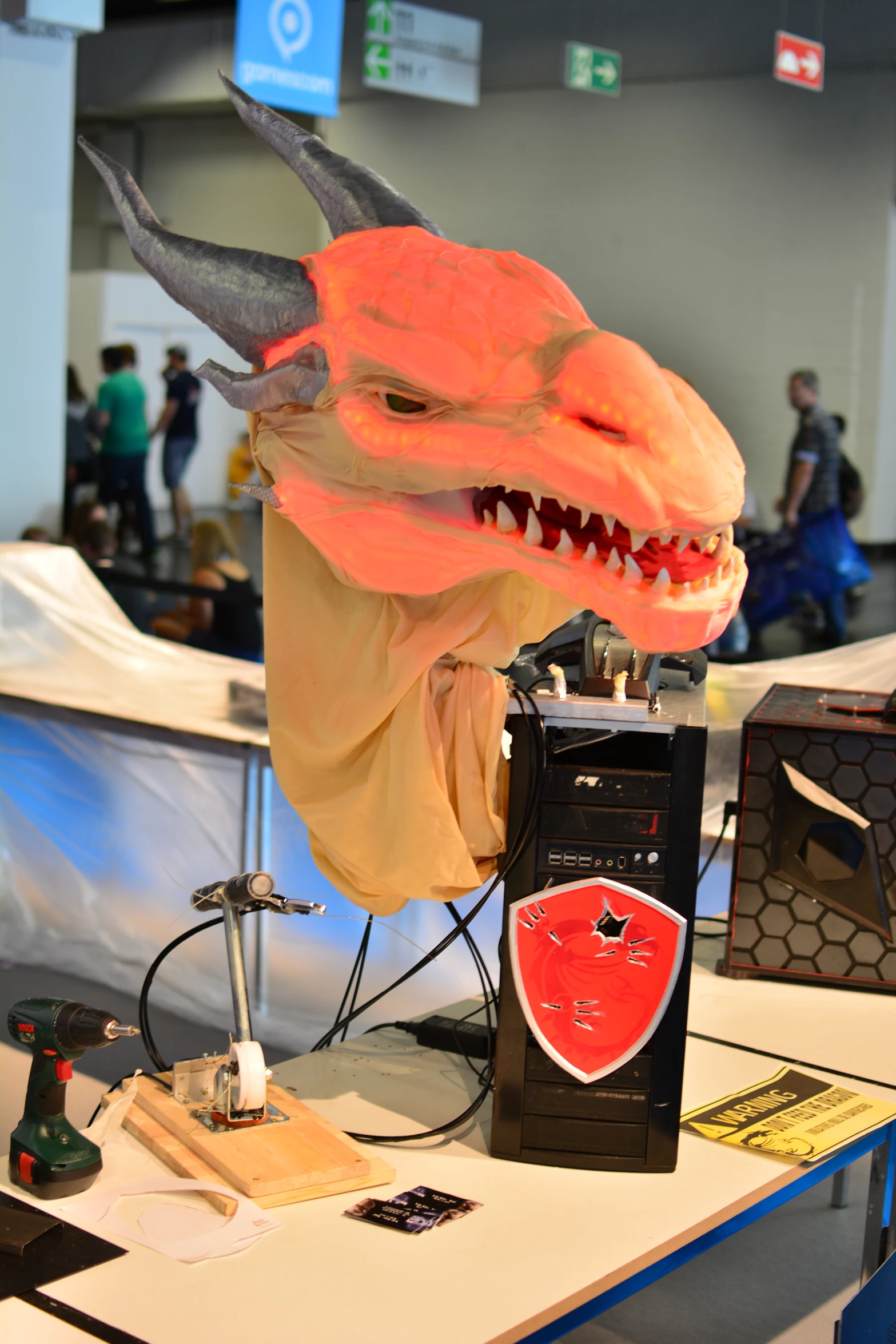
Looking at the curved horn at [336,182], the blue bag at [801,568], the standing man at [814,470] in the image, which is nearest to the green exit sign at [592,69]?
the standing man at [814,470]

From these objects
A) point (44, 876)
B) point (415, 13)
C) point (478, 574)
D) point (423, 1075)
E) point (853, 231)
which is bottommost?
point (44, 876)

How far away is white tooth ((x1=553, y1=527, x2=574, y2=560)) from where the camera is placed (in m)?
1.32

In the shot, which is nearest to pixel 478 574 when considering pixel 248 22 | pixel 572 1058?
pixel 572 1058

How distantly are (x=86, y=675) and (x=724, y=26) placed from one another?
19.7 feet

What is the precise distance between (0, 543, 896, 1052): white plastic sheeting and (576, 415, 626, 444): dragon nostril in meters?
1.64

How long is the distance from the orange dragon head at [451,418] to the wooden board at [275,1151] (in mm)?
592

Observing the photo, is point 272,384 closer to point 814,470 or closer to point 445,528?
point 445,528

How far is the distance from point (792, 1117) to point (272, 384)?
103cm

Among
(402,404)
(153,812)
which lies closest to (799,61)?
(153,812)

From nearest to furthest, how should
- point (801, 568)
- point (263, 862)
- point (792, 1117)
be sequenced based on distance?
point (792, 1117)
point (263, 862)
point (801, 568)

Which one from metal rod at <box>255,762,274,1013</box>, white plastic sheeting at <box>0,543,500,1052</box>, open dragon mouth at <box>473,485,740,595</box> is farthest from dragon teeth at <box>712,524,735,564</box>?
metal rod at <box>255,762,274,1013</box>

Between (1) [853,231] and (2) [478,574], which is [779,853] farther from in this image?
(1) [853,231]

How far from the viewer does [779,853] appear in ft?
7.14

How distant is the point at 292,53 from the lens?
633 cm
